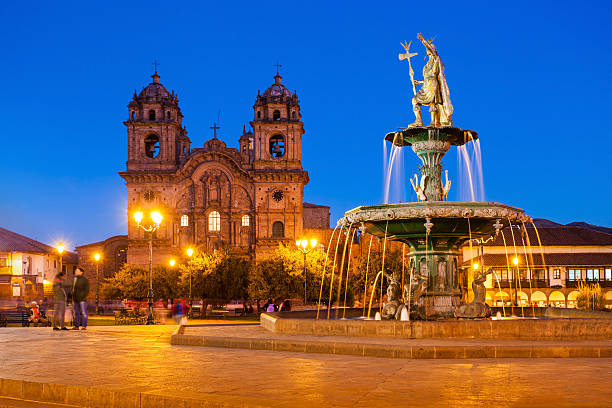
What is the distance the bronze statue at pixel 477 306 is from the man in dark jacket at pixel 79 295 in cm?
794

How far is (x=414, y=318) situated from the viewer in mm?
14688

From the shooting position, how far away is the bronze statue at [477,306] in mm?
14281

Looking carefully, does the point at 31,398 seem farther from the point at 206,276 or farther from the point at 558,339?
the point at 206,276

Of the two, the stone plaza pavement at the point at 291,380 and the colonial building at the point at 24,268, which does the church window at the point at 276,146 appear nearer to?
the colonial building at the point at 24,268

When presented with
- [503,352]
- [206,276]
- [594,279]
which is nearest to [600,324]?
[503,352]

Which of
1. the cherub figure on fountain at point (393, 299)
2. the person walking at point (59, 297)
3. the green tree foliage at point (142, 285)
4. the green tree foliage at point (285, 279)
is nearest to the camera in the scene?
the cherub figure on fountain at point (393, 299)

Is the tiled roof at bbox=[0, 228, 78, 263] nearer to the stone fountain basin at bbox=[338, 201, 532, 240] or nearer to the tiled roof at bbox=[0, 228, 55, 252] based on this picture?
the tiled roof at bbox=[0, 228, 55, 252]

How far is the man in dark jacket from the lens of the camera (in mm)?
16031

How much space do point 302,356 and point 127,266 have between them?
41460 mm

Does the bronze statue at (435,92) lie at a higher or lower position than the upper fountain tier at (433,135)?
higher

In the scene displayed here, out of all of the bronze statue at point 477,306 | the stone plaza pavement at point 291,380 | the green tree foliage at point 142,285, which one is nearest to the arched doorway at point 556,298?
the green tree foliage at point 142,285

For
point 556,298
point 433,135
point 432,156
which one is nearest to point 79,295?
point 432,156

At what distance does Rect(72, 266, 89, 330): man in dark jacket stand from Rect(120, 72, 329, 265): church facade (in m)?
42.9

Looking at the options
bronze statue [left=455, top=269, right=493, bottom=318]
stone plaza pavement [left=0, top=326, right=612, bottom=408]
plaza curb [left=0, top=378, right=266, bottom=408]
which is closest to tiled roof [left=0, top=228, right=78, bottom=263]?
bronze statue [left=455, top=269, right=493, bottom=318]
